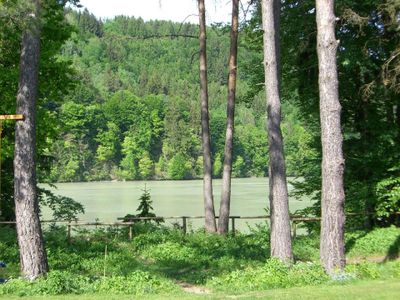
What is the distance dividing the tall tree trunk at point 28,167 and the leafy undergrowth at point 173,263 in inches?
23.1

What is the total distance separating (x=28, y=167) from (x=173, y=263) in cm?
566

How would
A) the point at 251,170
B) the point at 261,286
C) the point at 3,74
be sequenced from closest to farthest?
the point at 261,286
the point at 3,74
the point at 251,170

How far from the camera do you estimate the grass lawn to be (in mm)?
7548

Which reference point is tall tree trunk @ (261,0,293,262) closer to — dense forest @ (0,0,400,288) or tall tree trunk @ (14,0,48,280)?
dense forest @ (0,0,400,288)

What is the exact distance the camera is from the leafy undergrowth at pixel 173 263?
9.47m

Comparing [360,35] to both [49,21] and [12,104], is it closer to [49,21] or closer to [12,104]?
[49,21]

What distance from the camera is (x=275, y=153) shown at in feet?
38.9

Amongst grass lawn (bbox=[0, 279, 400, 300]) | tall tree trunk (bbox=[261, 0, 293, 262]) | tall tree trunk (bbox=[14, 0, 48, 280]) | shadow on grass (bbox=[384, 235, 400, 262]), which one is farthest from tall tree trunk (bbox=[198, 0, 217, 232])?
grass lawn (bbox=[0, 279, 400, 300])

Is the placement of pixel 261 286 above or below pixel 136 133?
below

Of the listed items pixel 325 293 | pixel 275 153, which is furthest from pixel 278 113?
pixel 325 293

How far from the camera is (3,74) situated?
1573 centimetres

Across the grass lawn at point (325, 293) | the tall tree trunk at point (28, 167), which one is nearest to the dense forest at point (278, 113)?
the tall tree trunk at point (28, 167)

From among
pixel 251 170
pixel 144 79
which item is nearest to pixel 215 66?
pixel 144 79

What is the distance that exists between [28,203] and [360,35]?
12108mm
